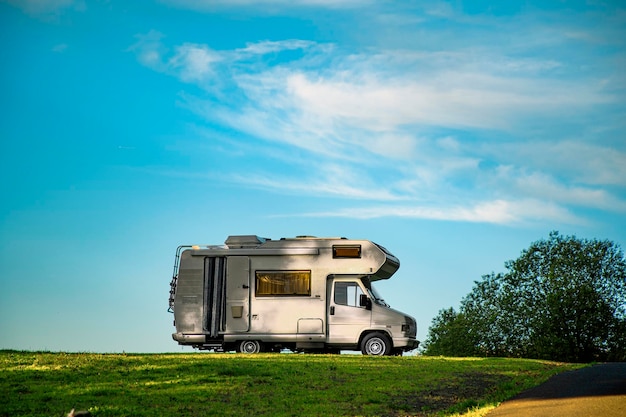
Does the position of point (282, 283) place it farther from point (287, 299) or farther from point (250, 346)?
point (250, 346)

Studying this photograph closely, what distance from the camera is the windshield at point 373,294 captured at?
92.8ft

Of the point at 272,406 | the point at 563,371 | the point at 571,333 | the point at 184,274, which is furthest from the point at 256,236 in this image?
the point at 571,333

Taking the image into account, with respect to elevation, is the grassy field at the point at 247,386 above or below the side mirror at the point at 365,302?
below

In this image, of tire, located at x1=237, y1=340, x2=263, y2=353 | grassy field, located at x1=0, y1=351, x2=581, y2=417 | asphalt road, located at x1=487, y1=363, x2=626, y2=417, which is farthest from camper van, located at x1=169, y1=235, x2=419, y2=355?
asphalt road, located at x1=487, y1=363, x2=626, y2=417

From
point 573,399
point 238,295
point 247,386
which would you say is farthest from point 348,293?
point 573,399

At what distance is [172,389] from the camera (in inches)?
711

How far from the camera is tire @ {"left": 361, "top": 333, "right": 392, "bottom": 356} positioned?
2784cm

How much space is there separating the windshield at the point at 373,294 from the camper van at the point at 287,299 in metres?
0.05

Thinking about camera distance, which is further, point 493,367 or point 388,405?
point 493,367

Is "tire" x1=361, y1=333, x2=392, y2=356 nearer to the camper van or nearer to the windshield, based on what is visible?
the camper van

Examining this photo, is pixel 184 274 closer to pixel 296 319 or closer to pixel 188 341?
pixel 188 341

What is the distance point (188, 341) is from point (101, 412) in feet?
44.3

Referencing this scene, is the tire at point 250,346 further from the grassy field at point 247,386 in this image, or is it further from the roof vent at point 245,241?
the grassy field at point 247,386

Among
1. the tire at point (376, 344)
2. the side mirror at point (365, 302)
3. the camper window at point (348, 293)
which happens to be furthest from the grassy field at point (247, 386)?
the camper window at point (348, 293)
